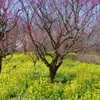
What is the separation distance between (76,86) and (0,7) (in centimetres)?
565

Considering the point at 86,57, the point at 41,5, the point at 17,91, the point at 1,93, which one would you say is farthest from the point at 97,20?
the point at 86,57

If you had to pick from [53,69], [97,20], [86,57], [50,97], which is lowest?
[50,97]

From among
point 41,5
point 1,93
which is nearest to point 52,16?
point 41,5

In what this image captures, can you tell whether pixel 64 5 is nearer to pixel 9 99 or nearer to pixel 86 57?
pixel 9 99

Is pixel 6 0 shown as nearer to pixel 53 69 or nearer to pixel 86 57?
pixel 53 69

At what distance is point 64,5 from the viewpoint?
24.0 feet

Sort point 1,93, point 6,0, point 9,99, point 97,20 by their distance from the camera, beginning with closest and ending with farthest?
1. point 9,99
2. point 1,93
3. point 6,0
4. point 97,20

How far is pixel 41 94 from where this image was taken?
16.3 ft

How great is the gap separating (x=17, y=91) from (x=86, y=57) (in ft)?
42.6

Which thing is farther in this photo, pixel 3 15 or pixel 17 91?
pixel 3 15

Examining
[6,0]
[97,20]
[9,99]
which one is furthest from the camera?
[97,20]

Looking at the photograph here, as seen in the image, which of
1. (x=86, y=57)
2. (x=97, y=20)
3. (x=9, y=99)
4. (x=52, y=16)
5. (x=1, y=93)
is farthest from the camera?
(x=86, y=57)

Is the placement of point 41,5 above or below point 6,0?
below

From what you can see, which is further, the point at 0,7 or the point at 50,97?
the point at 0,7
